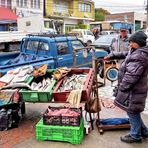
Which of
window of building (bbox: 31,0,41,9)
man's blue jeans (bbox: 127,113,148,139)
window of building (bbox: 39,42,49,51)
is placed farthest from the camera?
window of building (bbox: 31,0,41,9)

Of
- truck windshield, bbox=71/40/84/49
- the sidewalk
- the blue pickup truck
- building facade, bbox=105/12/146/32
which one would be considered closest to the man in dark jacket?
the sidewalk

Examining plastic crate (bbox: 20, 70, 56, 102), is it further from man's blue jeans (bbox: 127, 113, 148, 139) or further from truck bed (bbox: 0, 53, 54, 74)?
truck bed (bbox: 0, 53, 54, 74)

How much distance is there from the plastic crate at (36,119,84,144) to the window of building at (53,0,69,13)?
41.6 m

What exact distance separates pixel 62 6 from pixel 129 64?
44.6 meters

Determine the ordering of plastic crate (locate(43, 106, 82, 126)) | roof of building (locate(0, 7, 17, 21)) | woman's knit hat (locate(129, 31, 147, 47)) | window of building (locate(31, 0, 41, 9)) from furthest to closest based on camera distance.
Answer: window of building (locate(31, 0, 41, 9)) → roof of building (locate(0, 7, 17, 21)) → plastic crate (locate(43, 106, 82, 126)) → woman's knit hat (locate(129, 31, 147, 47))

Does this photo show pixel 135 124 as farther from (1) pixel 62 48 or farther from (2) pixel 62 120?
(1) pixel 62 48

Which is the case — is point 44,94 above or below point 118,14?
below

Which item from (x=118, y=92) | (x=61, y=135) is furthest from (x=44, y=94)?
(x=118, y=92)

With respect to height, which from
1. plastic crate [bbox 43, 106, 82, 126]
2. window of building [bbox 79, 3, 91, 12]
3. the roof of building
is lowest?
plastic crate [bbox 43, 106, 82, 126]

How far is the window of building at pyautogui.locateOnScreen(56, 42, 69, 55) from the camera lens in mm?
10273

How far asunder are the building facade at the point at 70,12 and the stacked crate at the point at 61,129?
38.9 m

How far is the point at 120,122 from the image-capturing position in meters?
5.96

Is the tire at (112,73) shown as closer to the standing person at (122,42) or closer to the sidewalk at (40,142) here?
the standing person at (122,42)

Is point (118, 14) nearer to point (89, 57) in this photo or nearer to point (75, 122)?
point (89, 57)
